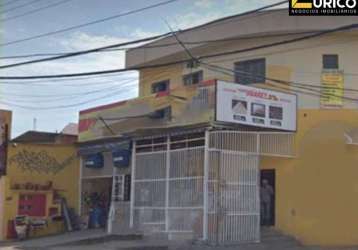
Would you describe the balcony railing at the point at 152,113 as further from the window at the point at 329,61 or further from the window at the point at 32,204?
the window at the point at 329,61

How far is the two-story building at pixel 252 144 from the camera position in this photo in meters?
22.1

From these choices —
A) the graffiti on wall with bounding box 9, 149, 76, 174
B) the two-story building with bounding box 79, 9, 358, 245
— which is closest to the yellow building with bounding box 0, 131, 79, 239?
the graffiti on wall with bounding box 9, 149, 76, 174

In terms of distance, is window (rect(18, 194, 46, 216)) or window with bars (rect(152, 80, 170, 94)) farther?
window with bars (rect(152, 80, 170, 94))

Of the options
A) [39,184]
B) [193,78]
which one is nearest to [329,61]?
[193,78]

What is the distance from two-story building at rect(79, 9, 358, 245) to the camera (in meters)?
22.1

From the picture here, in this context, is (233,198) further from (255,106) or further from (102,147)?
(102,147)

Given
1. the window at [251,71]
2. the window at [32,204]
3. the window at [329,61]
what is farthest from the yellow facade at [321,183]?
the window at [32,204]

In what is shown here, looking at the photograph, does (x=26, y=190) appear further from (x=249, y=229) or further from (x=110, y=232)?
(x=249, y=229)

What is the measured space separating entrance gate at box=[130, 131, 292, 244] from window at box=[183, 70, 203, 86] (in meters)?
5.03

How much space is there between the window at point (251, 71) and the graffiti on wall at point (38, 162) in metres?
8.55

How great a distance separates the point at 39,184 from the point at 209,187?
9433mm

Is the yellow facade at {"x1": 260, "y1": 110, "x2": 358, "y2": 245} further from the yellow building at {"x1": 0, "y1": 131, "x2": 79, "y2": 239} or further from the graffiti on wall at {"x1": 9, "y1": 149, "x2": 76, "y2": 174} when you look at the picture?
the graffiti on wall at {"x1": 9, "y1": 149, "x2": 76, "y2": 174}

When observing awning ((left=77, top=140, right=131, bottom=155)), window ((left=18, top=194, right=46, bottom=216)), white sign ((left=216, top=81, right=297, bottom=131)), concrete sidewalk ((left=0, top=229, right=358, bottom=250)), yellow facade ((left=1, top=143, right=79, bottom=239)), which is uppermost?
white sign ((left=216, top=81, right=297, bottom=131))

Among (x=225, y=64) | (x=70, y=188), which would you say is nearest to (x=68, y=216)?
(x=70, y=188)
